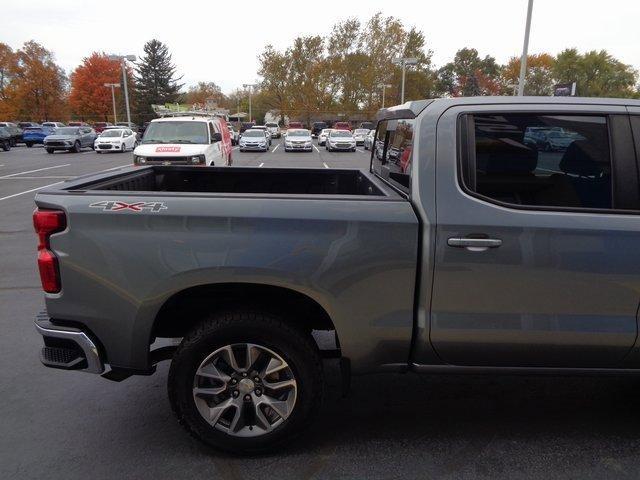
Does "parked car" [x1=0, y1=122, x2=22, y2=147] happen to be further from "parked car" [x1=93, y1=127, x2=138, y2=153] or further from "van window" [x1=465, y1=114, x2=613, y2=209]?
"van window" [x1=465, y1=114, x2=613, y2=209]

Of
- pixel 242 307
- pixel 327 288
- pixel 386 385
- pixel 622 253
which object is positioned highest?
pixel 622 253

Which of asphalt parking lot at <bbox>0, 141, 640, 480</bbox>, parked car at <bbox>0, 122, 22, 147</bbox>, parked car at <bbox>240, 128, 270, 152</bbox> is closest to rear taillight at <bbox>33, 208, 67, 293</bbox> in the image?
asphalt parking lot at <bbox>0, 141, 640, 480</bbox>

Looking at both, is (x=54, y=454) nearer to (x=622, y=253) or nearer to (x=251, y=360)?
(x=251, y=360)

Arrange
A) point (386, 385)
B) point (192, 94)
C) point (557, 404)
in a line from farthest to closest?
point (192, 94)
point (386, 385)
point (557, 404)

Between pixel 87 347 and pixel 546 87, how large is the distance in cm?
8587

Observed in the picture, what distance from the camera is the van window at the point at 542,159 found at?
8.72ft

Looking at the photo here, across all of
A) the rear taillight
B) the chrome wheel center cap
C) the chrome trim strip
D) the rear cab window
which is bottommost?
the chrome wheel center cap

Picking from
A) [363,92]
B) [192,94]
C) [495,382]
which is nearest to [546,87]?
[363,92]

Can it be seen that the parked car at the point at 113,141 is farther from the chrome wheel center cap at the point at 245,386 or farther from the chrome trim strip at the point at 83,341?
the chrome wheel center cap at the point at 245,386

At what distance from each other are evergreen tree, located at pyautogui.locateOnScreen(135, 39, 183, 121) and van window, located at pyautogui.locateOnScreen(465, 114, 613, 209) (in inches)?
3146

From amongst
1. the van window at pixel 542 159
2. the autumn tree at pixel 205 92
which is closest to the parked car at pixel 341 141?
the van window at pixel 542 159

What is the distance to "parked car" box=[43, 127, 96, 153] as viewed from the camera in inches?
1210

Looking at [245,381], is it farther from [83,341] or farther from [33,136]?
[33,136]

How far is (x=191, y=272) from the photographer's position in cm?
256
